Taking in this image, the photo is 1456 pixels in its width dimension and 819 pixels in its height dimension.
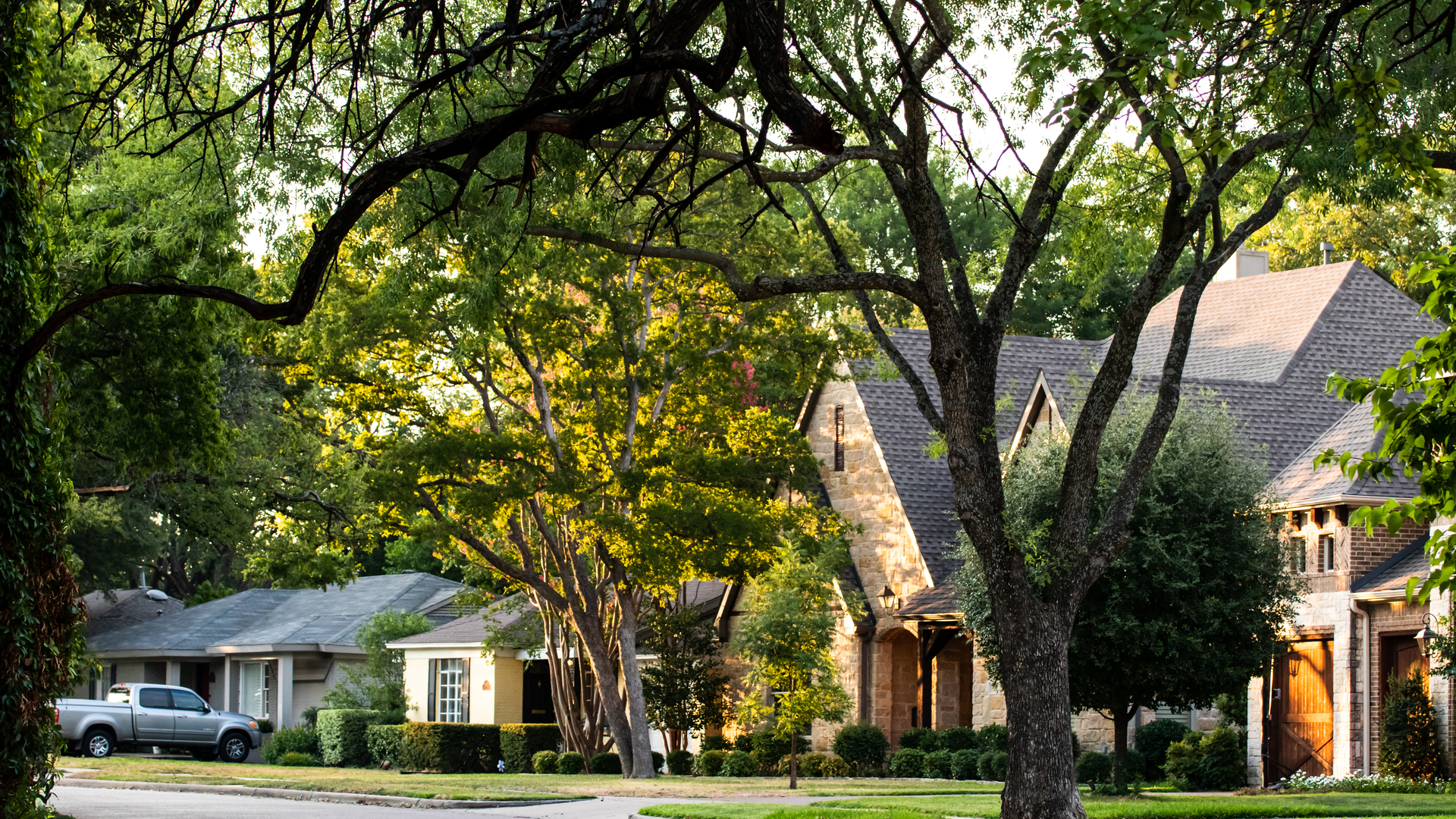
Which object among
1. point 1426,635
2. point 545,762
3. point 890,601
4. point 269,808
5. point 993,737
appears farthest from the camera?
point 545,762

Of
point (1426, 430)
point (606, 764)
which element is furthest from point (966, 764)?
point (1426, 430)

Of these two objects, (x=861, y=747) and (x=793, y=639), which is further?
(x=861, y=747)

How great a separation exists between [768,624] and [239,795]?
8407 mm

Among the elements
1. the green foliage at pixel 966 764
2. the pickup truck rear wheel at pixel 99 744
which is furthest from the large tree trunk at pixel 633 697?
the pickup truck rear wheel at pixel 99 744

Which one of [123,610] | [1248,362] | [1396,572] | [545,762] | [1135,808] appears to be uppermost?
[1248,362]

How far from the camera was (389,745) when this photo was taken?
33.8 m

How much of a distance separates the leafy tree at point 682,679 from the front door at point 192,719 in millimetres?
11607

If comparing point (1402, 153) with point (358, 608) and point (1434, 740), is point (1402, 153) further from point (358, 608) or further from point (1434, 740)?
point (358, 608)

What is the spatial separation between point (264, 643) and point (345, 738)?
681 centimetres

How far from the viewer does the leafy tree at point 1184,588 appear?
20234mm

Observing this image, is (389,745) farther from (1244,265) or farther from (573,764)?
(1244,265)

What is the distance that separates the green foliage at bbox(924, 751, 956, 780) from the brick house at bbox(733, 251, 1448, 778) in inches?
51.5

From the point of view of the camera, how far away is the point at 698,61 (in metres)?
5.77

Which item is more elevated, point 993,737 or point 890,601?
point 890,601
